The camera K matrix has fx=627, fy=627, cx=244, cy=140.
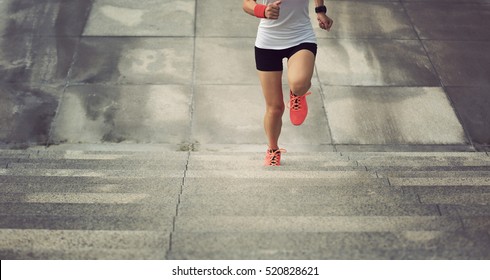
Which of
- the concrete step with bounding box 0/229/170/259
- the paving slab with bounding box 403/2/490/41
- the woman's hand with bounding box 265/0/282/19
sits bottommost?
the paving slab with bounding box 403/2/490/41

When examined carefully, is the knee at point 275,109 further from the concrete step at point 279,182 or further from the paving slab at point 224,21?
the paving slab at point 224,21

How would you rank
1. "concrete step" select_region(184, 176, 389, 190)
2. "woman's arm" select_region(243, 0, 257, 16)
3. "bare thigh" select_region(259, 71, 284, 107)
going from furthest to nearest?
"bare thigh" select_region(259, 71, 284, 107) → "woman's arm" select_region(243, 0, 257, 16) → "concrete step" select_region(184, 176, 389, 190)

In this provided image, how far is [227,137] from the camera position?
692cm

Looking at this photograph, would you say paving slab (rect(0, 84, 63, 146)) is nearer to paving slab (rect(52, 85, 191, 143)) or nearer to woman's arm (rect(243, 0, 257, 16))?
paving slab (rect(52, 85, 191, 143))

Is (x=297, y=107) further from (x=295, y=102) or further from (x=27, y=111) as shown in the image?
(x=27, y=111)

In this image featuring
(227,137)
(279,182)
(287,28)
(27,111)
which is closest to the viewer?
(279,182)

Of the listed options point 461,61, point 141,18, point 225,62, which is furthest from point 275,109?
point 141,18

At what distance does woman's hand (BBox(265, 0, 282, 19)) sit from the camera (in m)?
4.41

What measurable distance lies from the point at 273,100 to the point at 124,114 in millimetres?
2707

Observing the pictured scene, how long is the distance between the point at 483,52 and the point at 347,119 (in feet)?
8.16

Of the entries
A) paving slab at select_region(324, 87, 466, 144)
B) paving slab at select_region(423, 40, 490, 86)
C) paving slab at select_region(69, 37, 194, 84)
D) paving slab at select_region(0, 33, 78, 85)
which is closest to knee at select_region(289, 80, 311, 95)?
paving slab at select_region(324, 87, 466, 144)

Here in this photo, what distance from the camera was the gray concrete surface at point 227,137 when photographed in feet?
9.48

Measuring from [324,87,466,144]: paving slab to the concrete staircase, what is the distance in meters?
1.72

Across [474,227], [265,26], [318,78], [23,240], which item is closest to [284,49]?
[265,26]
